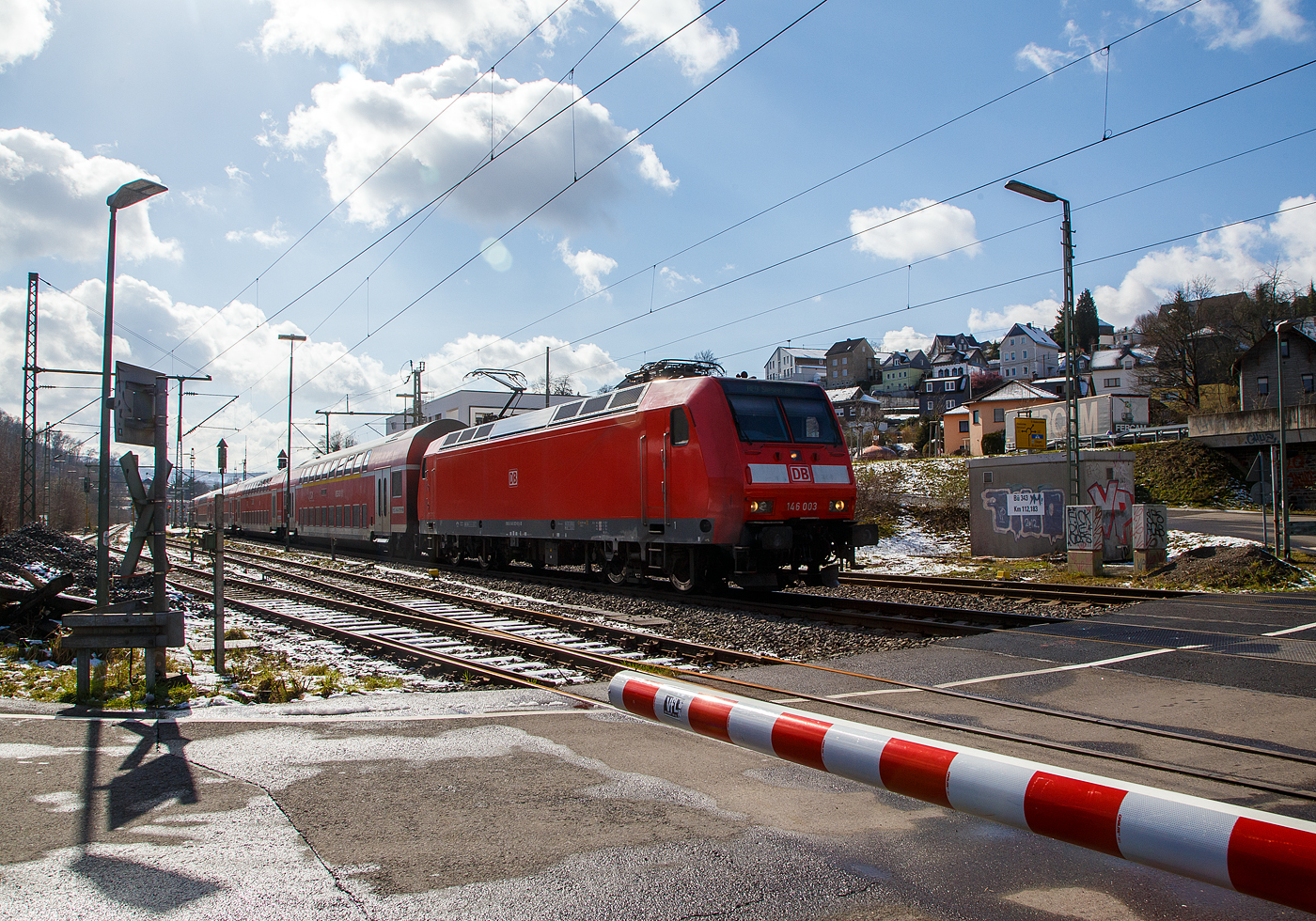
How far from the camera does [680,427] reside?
12.5 m

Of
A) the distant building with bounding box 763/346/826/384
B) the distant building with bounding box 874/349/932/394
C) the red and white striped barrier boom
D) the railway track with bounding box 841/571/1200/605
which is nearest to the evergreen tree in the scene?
the distant building with bounding box 874/349/932/394

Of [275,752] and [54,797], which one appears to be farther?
[275,752]

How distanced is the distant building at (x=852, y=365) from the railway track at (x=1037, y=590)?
117085 mm

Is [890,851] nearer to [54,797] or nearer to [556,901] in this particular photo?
[556,901]

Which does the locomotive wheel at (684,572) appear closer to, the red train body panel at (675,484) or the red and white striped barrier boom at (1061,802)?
the red train body panel at (675,484)

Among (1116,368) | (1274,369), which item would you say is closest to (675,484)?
(1274,369)

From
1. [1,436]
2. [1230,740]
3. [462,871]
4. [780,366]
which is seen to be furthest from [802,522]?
[780,366]

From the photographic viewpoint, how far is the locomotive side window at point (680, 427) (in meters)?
12.3

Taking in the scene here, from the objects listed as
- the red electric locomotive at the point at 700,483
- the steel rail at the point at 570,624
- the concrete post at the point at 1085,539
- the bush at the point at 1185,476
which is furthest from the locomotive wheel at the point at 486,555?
the bush at the point at 1185,476

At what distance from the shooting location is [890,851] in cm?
361

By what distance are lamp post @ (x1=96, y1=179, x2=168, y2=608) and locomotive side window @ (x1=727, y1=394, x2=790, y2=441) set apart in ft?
25.2

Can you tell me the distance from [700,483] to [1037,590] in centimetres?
632

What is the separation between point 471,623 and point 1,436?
76.2 meters

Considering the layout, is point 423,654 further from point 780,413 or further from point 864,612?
point 780,413
